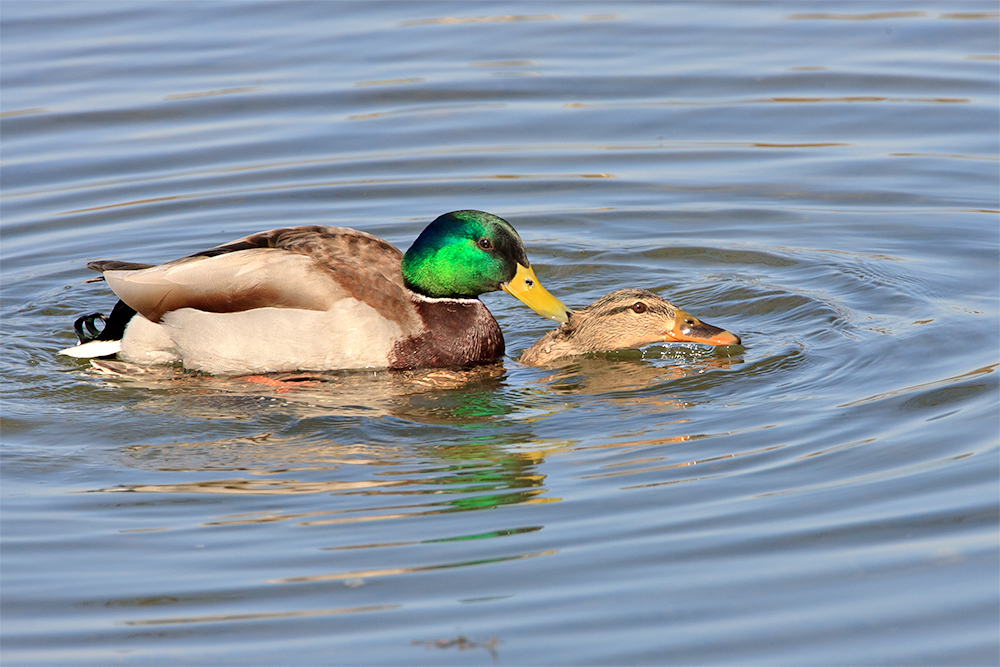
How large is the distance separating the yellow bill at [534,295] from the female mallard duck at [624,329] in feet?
0.29

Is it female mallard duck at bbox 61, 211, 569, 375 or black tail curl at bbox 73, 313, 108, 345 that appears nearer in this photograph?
female mallard duck at bbox 61, 211, 569, 375

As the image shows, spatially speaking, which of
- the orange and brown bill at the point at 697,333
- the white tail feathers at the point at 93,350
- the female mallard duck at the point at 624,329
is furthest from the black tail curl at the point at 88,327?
the orange and brown bill at the point at 697,333

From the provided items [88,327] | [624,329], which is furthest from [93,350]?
[624,329]

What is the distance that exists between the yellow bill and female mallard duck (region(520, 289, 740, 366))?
0.09m

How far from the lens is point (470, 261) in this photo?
8406 millimetres

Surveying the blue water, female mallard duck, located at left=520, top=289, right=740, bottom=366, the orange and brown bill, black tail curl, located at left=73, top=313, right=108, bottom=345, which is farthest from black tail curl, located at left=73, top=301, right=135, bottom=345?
the orange and brown bill

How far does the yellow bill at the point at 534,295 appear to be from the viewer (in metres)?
8.48

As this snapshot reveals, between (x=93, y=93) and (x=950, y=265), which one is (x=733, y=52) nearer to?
(x=950, y=265)

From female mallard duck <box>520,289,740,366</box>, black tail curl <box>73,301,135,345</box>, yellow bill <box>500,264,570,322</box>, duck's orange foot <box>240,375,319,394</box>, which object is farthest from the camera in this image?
black tail curl <box>73,301,135,345</box>

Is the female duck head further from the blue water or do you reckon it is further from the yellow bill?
the blue water

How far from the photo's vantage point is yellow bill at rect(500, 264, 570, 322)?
848 centimetres

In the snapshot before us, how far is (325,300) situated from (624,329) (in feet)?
6.01

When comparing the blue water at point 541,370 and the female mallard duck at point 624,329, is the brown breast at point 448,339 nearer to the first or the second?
the blue water at point 541,370

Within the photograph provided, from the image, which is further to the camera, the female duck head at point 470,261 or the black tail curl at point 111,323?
the black tail curl at point 111,323
